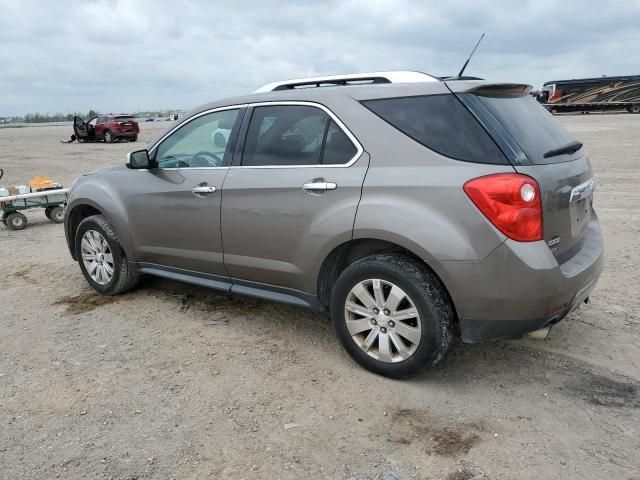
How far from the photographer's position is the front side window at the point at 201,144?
4234 mm

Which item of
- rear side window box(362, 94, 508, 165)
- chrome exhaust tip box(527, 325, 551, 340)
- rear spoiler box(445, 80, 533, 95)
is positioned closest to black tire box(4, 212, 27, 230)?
rear side window box(362, 94, 508, 165)

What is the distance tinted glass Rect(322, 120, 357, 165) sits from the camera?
3520 millimetres

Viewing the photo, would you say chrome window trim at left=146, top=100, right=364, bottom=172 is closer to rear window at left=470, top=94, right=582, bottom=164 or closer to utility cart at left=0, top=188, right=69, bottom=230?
rear window at left=470, top=94, right=582, bottom=164

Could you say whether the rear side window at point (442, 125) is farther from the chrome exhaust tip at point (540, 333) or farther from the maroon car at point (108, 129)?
the maroon car at point (108, 129)

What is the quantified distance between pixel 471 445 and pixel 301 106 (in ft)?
7.67

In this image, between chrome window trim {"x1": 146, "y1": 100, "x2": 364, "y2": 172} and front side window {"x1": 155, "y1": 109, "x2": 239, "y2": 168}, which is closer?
chrome window trim {"x1": 146, "y1": 100, "x2": 364, "y2": 172}

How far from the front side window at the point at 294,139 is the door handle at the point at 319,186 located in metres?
0.15

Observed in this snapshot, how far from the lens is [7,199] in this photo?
8.20 m

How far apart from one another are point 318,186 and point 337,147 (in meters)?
0.28

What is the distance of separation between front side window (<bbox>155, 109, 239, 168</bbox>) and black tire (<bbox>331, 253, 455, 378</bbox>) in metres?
1.41

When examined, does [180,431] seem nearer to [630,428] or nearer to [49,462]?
[49,462]

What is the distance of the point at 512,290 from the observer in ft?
9.90

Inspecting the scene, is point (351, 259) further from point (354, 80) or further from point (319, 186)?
point (354, 80)

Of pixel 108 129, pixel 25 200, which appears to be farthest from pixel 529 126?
pixel 108 129
